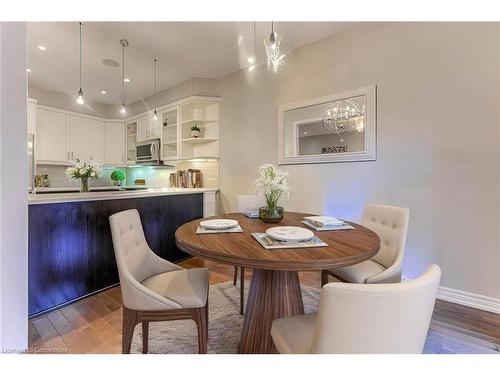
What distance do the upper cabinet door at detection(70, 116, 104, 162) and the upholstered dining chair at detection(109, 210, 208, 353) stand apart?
3799 millimetres

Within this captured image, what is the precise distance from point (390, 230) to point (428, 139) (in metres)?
1.02

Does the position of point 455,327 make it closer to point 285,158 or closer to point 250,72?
point 285,158

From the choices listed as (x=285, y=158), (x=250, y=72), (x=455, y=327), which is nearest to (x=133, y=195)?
(x=285, y=158)

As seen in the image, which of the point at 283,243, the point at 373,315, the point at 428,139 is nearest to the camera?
the point at 373,315

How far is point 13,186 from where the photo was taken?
4.13 ft

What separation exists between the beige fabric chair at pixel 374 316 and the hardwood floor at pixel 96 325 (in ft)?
4.78

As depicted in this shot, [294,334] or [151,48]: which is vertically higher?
[151,48]

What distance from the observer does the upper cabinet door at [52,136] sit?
392 cm

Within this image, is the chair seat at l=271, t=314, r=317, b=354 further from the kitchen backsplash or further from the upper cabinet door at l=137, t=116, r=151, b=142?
the upper cabinet door at l=137, t=116, r=151, b=142

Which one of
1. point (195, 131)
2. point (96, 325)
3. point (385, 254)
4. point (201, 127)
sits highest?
point (201, 127)

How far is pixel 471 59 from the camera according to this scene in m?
1.82

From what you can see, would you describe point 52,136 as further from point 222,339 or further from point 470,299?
point 470,299

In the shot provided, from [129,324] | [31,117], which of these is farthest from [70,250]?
[31,117]

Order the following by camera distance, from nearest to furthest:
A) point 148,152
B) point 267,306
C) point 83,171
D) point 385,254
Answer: point 267,306, point 385,254, point 83,171, point 148,152
